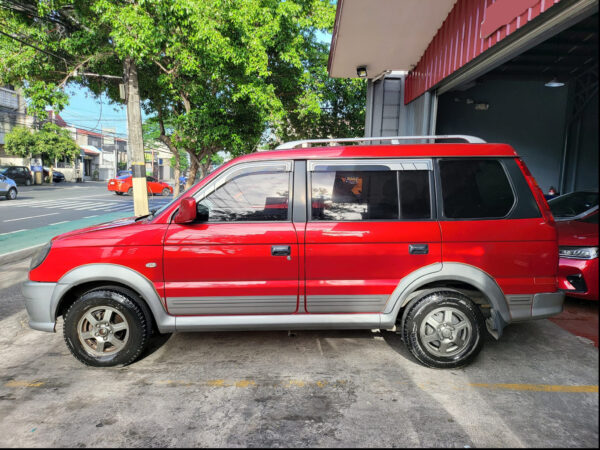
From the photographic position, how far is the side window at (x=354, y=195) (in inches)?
140

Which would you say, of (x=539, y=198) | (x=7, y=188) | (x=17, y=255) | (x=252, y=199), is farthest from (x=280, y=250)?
(x=7, y=188)

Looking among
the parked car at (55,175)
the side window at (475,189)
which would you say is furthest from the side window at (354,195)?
the parked car at (55,175)

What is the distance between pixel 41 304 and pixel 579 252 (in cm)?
598

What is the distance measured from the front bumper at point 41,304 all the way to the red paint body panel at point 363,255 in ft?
7.34

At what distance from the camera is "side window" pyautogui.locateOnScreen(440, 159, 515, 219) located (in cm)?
356

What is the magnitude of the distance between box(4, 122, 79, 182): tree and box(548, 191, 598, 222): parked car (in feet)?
121

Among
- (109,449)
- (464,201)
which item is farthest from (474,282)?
(109,449)

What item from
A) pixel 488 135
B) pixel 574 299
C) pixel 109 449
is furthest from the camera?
pixel 488 135

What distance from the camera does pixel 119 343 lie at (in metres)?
3.60

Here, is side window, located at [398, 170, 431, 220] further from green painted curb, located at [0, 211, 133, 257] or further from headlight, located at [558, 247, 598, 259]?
green painted curb, located at [0, 211, 133, 257]

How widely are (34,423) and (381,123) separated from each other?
33.0 ft

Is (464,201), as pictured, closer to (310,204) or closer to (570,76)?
(310,204)

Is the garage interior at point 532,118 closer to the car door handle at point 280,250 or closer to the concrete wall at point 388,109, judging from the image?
the concrete wall at point 388,109

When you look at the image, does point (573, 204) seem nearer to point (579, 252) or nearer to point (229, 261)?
point (579, 252)
